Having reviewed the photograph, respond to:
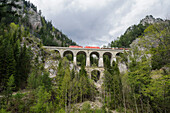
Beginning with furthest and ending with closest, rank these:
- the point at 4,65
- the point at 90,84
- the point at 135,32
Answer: the point at 135,32 → the point at 90,84 → the point at 4,65

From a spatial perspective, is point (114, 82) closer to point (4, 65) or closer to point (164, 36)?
point (164, 36)

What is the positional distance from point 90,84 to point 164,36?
19.4 meters

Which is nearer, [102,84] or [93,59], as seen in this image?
[102,84]

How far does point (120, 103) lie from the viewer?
18.6 m

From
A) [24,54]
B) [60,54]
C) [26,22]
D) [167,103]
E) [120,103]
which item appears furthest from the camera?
[26,22]

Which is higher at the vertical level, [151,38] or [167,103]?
[151,38]

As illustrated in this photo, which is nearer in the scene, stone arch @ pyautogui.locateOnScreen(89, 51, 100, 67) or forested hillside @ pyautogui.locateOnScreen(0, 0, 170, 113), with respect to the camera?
forested hillside @ pyautogui.locateOnScreen(0, 0, 170, 113)

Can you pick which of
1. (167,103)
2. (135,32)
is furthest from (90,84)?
(135,32)

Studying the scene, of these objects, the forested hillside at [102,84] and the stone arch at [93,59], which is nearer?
the forested hillside at [102,84]

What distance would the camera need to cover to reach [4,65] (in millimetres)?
22047

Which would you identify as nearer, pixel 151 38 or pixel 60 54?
pixel 151 38

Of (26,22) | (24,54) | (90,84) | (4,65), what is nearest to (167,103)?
(90,84)

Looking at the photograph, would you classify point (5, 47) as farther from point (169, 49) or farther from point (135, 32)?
point (135, 32)

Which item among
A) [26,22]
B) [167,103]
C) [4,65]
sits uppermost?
[26,22]
